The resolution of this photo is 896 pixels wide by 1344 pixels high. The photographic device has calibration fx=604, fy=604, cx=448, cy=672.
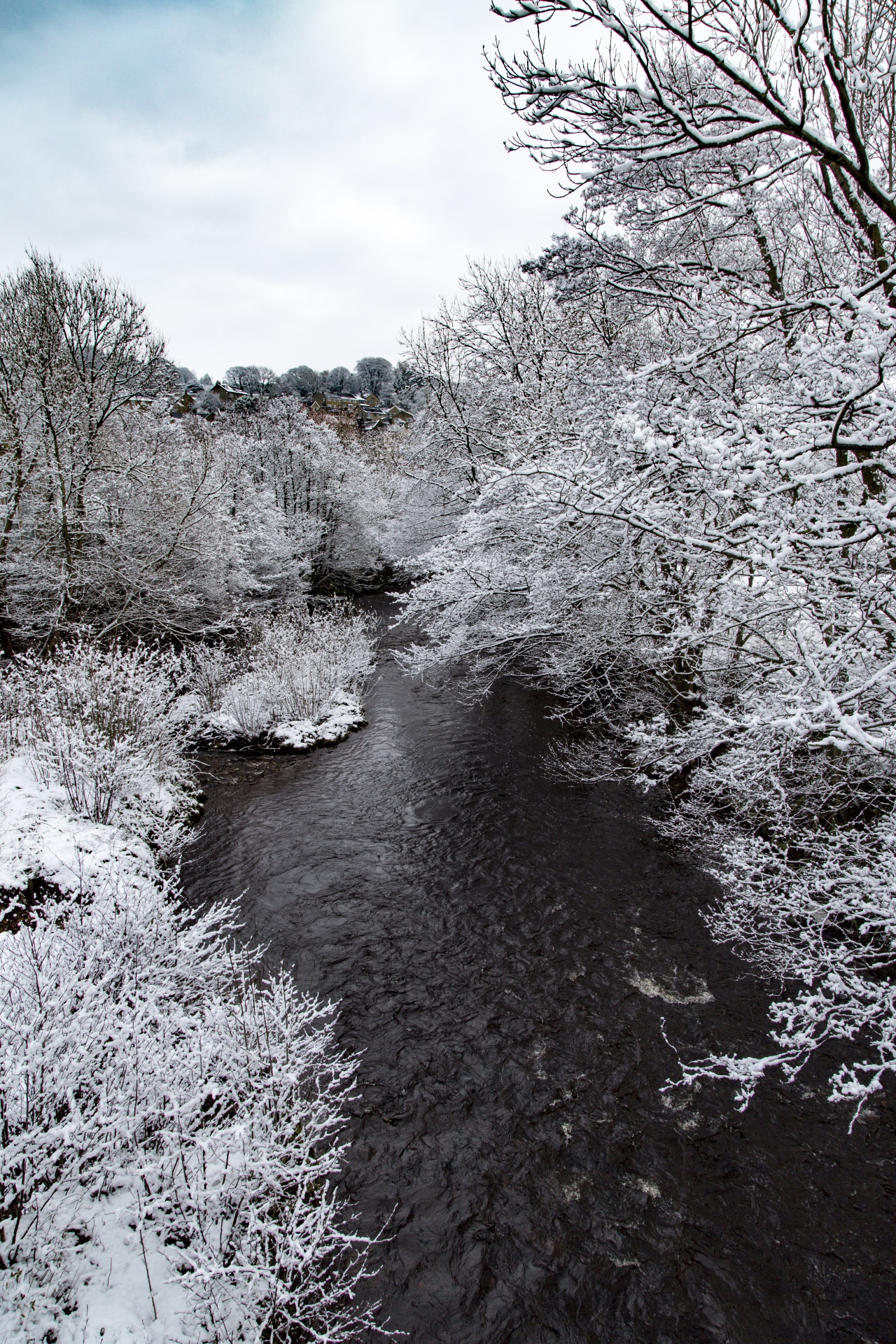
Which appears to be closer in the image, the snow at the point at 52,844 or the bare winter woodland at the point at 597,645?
the bare winter woodland at the point at 597,645

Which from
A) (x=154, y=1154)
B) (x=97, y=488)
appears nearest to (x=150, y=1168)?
(x=154, y=1154)

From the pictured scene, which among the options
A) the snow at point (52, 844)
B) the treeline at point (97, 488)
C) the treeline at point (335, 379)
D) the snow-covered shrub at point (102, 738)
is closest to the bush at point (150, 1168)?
the snow at point (52, 844)

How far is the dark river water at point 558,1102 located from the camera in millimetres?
3338

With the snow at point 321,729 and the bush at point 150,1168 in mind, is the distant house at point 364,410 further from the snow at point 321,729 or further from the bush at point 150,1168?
the bush at point 150,1168

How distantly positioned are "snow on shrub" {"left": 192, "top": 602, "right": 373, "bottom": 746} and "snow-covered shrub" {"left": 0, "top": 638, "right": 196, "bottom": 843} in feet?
8.62

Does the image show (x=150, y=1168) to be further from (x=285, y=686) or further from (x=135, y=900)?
(x=285, y=686)

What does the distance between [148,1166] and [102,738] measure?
5793 mm

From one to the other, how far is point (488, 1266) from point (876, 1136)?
2.84 m

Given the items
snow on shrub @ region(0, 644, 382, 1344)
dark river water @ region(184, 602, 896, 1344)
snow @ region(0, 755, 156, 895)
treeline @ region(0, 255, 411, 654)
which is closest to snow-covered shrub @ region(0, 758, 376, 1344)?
snow on shrub @ region(0, 644, 382, 1344)

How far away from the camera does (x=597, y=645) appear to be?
28.6 feet

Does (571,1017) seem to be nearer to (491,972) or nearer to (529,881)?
(491,972)

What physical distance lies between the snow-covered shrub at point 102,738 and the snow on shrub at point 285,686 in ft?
8.62

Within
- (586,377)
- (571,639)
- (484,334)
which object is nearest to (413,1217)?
(571,639)

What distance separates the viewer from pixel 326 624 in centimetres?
1578
